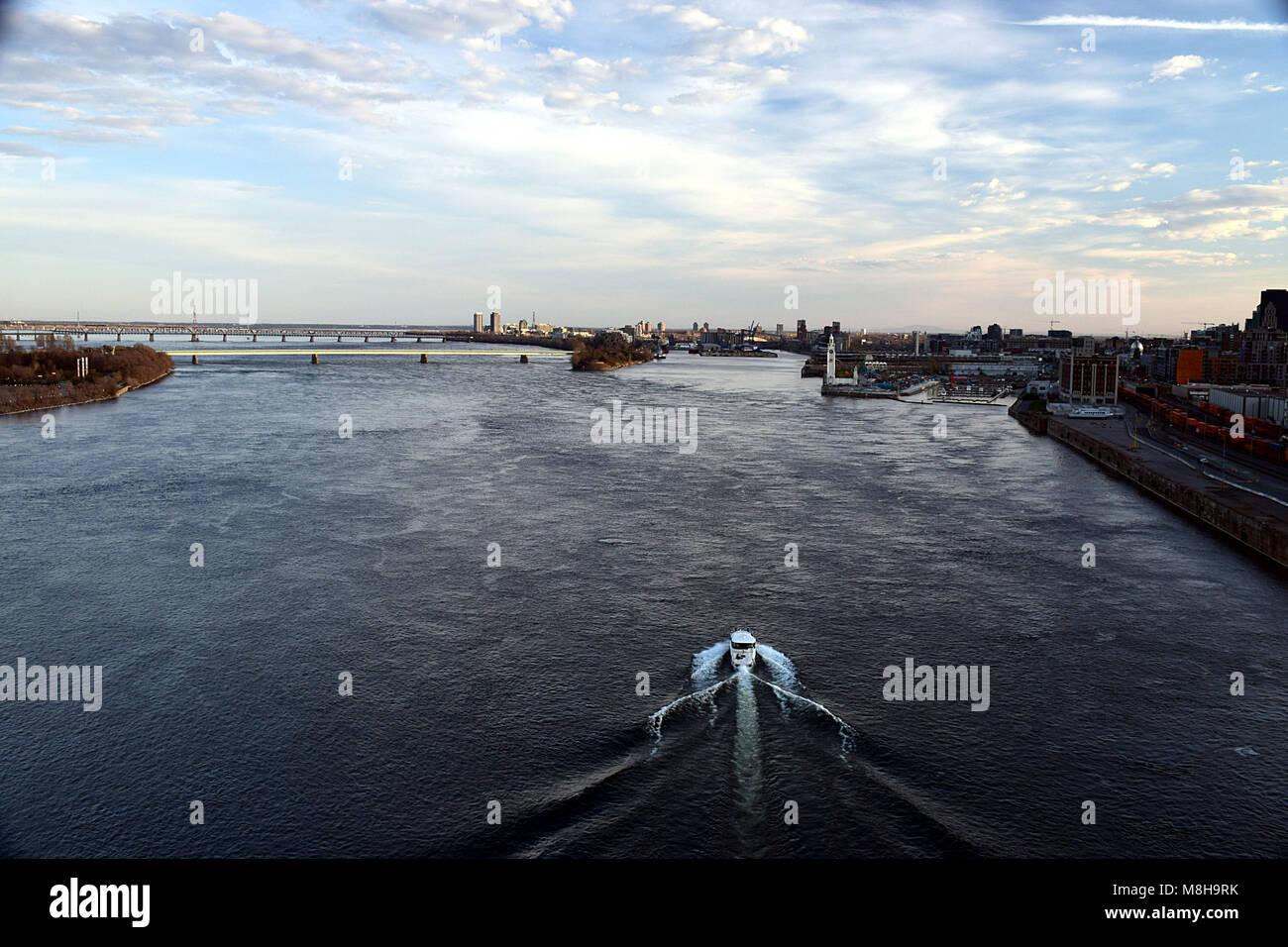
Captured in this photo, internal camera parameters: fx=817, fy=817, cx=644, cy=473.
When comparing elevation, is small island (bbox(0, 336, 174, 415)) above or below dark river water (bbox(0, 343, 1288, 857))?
above

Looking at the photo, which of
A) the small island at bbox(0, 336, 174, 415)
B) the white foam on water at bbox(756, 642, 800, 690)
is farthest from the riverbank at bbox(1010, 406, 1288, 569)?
the small island at bbox(0, 336, 174, 415)

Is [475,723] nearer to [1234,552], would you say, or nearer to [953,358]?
[1234,552]

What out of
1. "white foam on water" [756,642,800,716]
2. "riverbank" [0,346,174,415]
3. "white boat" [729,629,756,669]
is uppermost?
"riverbank" [0,346,174,415]

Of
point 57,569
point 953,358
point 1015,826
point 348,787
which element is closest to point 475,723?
point 348,787

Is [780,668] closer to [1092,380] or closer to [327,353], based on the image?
[1092,380]
